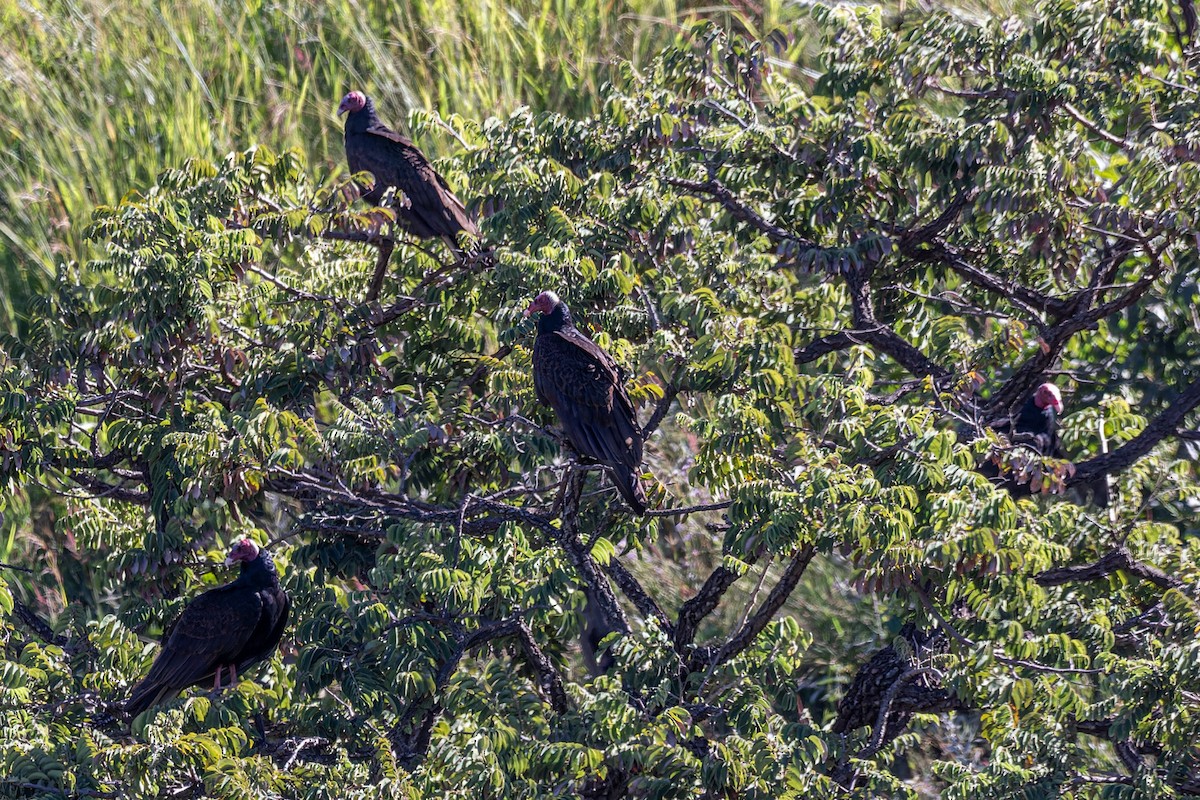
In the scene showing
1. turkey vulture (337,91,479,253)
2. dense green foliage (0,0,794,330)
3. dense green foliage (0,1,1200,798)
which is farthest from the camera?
dense green foliage (0,0,794,330)

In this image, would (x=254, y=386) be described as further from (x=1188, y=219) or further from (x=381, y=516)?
A: (x=1188, y=219)

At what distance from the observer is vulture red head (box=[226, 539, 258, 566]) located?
425cm

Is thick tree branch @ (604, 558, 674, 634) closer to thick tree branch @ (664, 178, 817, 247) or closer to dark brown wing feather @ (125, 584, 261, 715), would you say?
dark brown wing feather @ (125, 584, 261, 715)

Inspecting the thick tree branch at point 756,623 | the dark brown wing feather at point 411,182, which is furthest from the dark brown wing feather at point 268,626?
the dark brown wing feather at point 411,182

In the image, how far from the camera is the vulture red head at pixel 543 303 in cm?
422

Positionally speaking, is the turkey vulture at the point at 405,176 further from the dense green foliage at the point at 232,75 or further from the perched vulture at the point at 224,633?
the dense green foliage at the point at 232,75

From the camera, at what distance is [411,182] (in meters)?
5.53

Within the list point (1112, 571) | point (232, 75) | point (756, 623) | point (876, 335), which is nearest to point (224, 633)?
point (756, 623)

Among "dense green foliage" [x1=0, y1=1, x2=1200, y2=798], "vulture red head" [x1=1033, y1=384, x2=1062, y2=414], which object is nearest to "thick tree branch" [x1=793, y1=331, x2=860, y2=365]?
"dense green foliage" [x1=0, y1=1, x2=1200, y2=798]

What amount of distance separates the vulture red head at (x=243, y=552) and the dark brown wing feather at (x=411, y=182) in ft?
4.96

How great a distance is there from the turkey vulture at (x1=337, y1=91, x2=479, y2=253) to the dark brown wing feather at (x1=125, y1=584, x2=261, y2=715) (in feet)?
5.21

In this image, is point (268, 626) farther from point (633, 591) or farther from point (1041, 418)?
point (1041, 418)

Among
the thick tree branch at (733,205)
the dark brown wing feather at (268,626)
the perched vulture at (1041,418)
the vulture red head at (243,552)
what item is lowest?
the dark brown wing feather at (268,626)

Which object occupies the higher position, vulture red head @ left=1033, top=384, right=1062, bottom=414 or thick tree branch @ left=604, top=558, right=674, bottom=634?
Answer: vulture red head @ left=1033, top=384, right=1062, bottom=414
